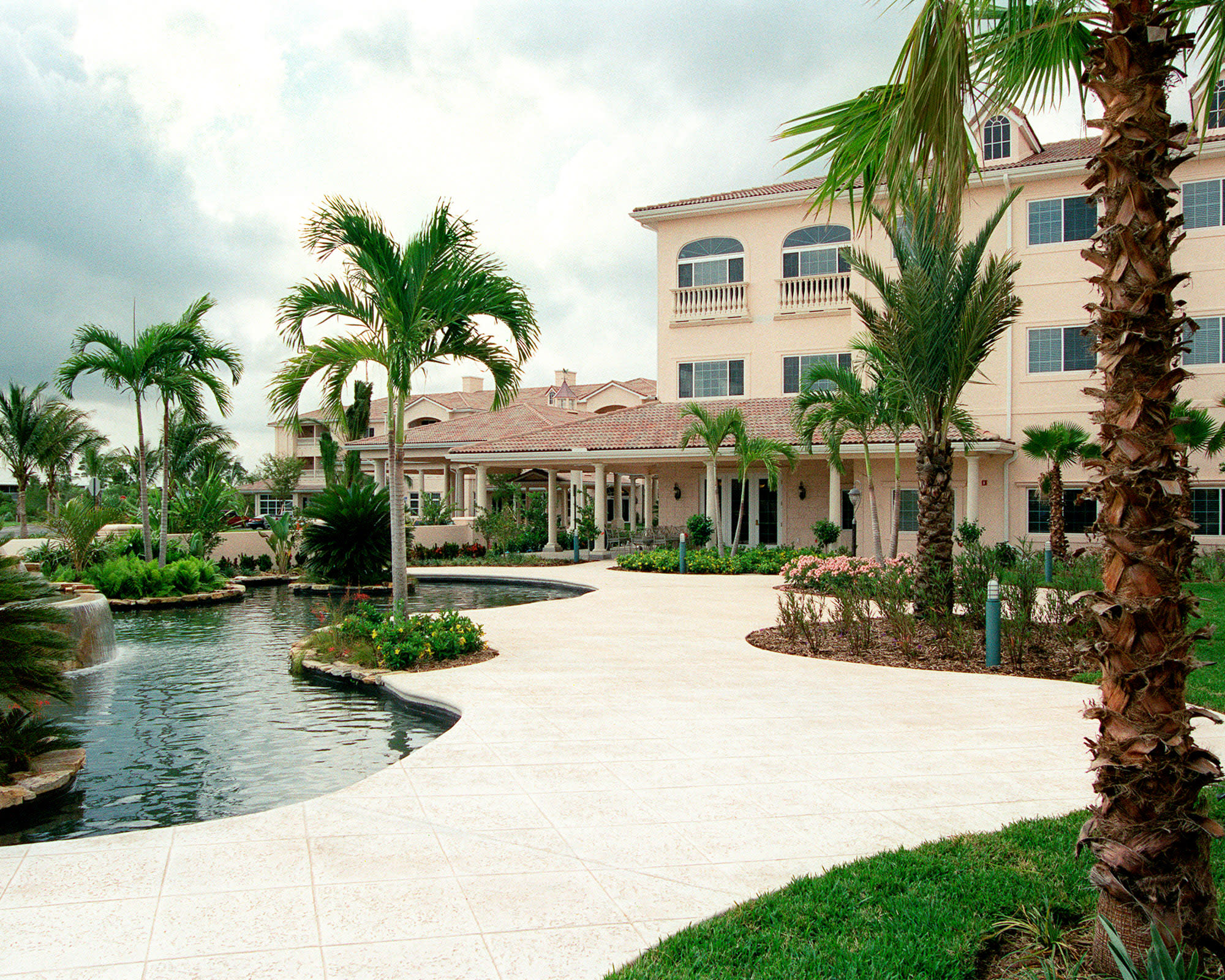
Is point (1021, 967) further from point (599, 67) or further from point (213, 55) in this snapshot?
point (213, 55)

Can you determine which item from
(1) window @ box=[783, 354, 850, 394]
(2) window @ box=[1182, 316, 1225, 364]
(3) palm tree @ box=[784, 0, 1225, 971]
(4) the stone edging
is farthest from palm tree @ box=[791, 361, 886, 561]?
(3) palm tree @ box=[784, 0, 1225, 971]

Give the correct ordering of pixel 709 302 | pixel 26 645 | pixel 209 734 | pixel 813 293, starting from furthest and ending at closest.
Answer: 1. pixel 709 302
2. pixel 813 293
3. pixel 209 734
4. pixel 26 645

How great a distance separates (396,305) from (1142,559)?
924 centimetres

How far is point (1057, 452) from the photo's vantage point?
69.1 ft

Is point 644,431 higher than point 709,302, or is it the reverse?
point 709,302

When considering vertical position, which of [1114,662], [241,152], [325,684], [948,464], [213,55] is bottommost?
[325,684]

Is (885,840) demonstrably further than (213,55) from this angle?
No

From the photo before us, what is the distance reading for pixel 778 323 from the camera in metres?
27.1

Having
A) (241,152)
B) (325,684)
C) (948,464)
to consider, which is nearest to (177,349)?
(241,152)

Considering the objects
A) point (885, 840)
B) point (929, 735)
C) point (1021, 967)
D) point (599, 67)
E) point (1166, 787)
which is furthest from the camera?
point (599, 67)

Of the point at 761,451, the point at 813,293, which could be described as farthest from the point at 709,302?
the point at 761,451

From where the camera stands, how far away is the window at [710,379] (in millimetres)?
27922

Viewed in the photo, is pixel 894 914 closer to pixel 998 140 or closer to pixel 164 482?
pixel 164 482

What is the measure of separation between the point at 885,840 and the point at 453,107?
11.4 meters
